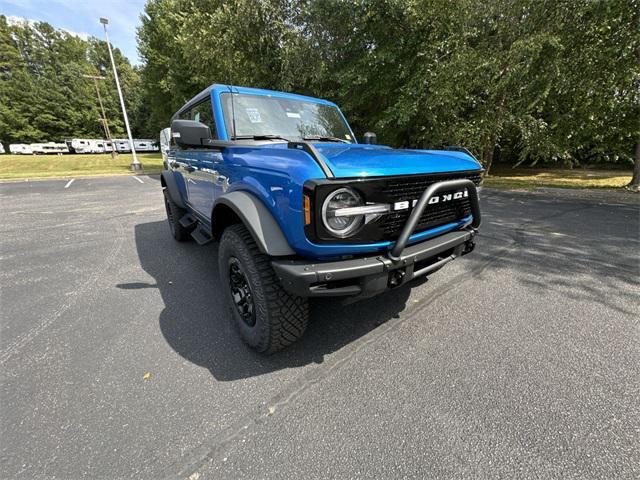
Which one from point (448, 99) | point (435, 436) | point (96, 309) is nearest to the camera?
point (435, 436)

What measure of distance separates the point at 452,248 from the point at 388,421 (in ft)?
4.21

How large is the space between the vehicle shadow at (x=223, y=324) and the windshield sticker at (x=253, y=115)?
70.8 inches

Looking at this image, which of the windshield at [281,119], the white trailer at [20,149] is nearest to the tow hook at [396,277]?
the windshield at [281,119]

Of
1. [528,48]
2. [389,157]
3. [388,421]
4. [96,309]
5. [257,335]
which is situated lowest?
[96,309]

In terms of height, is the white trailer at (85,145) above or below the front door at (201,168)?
below

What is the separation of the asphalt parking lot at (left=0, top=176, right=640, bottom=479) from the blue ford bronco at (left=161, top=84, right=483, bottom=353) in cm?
49

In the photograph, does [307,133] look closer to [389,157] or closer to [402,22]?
[389,157]

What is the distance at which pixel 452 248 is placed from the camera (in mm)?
2174

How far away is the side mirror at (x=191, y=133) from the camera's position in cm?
222

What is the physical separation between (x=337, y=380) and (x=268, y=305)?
677 mm

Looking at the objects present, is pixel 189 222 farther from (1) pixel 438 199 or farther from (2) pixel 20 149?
(2) pixel 20 149

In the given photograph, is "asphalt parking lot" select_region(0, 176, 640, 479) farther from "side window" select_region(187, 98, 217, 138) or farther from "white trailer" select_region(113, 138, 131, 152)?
"white trailer" select_region(113, 138, 131, 152)

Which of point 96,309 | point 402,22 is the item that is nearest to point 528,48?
point 402,22

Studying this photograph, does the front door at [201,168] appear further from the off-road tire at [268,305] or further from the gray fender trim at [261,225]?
the off-road tire at [268,305]
